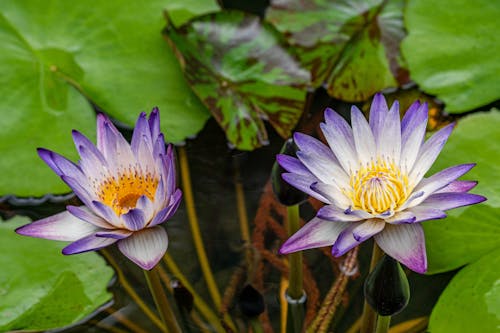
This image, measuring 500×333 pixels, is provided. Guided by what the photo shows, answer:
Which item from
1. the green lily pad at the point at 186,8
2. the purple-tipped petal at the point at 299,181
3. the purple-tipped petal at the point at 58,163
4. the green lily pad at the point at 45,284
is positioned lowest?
the green lily pad at the point at 45,284

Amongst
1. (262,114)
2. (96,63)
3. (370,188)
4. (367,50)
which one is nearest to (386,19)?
(367,50)

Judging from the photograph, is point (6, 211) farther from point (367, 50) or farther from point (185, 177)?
point (367, 50)

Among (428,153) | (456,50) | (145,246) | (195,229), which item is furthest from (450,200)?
(456,50)

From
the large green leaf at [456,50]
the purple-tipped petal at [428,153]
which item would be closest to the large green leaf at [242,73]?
the large green leaf at [456,50]

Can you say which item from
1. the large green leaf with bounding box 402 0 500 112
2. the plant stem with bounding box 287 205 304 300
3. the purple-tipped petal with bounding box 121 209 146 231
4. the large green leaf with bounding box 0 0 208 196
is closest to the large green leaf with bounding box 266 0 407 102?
the large green leaf with bounding box 402 0 500 112

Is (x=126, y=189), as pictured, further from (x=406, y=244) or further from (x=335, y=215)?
(x=406, y=244)

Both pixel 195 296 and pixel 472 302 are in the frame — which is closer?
pixel 472 302

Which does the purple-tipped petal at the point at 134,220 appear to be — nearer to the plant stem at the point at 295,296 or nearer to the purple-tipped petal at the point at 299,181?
the purple-tipped petal at the point at 299,181
